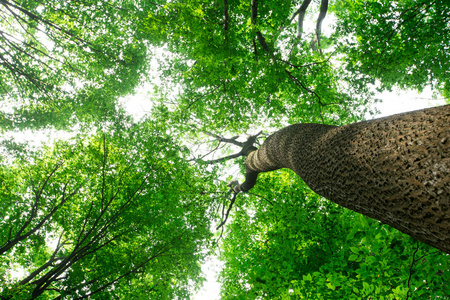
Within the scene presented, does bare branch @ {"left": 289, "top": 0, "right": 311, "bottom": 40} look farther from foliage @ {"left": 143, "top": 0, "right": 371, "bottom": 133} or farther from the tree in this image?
the tree

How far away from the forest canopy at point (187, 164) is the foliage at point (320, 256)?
5 centimetres

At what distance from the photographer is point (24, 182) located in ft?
21.8

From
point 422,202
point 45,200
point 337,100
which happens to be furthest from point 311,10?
point 45,200

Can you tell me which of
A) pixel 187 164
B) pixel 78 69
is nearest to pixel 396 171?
pixel 187 164

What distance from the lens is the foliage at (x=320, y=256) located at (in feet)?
10.8

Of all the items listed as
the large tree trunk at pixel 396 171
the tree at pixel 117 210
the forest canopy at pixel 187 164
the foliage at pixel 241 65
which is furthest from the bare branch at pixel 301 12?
the large tree trunk at pixel 396 171

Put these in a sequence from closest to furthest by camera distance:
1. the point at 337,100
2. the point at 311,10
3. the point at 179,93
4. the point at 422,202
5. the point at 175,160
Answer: the point at 422,202 → the point at 175,160 → the point at 337,100 → the point at 179,93 → the point at 311,10

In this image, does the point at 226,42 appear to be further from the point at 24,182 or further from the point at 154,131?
the point at 24,182

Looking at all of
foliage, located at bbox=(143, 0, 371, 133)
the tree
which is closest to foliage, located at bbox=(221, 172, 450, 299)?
the tree

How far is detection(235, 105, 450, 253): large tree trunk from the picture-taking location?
126cm

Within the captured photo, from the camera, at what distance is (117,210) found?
17.8 feet

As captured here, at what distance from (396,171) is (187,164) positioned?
210 inches

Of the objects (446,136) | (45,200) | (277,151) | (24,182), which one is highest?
(24,182)

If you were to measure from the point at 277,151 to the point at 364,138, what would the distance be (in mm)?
1849
